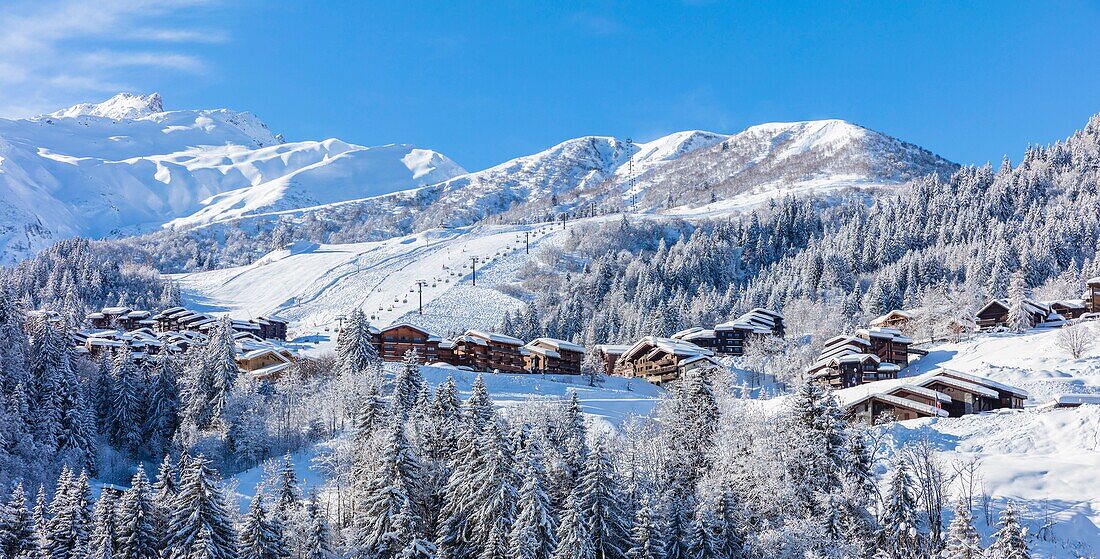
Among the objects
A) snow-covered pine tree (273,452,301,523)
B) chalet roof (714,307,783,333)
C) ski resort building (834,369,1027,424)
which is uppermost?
chalet roof (714,307,783,333)

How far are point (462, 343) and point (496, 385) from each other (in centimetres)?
2007

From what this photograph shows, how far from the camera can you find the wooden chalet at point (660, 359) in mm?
101875

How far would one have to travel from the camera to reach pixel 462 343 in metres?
105

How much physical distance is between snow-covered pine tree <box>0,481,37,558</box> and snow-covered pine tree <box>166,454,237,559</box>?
657 centimetres

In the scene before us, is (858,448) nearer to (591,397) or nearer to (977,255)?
(591,397)

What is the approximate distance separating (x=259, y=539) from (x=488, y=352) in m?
66.4

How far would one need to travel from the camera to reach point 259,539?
38.6 meters

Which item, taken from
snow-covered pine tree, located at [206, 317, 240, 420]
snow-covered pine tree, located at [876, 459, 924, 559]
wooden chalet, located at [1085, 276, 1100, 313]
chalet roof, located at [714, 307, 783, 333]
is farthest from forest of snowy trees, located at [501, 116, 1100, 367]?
snow-covered pine tree, located at [876, 459, 924, 559]

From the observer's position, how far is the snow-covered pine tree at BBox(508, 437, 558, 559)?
3975 centimetres

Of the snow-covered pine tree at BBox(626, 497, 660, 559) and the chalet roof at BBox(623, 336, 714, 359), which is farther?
the chalet roof at BBox(623, 336, 714, 359)

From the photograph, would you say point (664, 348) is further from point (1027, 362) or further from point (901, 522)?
point (901, 522)

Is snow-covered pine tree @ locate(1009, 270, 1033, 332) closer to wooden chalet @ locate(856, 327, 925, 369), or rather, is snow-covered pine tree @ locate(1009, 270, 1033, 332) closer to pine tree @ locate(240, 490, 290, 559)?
wooden chalet @ locate(856, 327, 925, 369)

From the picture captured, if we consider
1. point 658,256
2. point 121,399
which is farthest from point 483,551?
point 658,256

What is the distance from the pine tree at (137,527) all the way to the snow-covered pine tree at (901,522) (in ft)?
114
